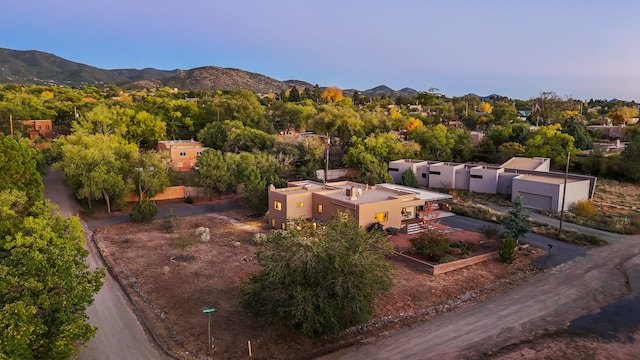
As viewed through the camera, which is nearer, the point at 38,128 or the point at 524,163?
the point at 524,163

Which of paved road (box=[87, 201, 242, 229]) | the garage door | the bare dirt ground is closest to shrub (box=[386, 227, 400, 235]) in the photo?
the bare dirt ground

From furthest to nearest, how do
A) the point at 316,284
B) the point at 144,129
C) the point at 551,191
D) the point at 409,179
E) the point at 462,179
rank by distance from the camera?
the point at 144,129, the point at 462,179, the point at 409,179, the point at 551,191, the point at 316,284

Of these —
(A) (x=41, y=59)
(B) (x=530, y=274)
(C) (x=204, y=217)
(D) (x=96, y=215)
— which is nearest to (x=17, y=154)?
(D) (x=96, y=215)

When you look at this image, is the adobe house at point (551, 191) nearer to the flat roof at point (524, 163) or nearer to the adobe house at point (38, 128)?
the flat roof at point (524, 163)

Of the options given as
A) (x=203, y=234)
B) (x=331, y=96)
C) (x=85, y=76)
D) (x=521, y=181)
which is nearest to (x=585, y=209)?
(x=521, y=181)

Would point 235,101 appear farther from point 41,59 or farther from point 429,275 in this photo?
point 41,59

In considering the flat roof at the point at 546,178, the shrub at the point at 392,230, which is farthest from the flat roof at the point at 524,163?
the shrub at the point at 392,230

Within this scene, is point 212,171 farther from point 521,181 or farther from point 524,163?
point 524,163
